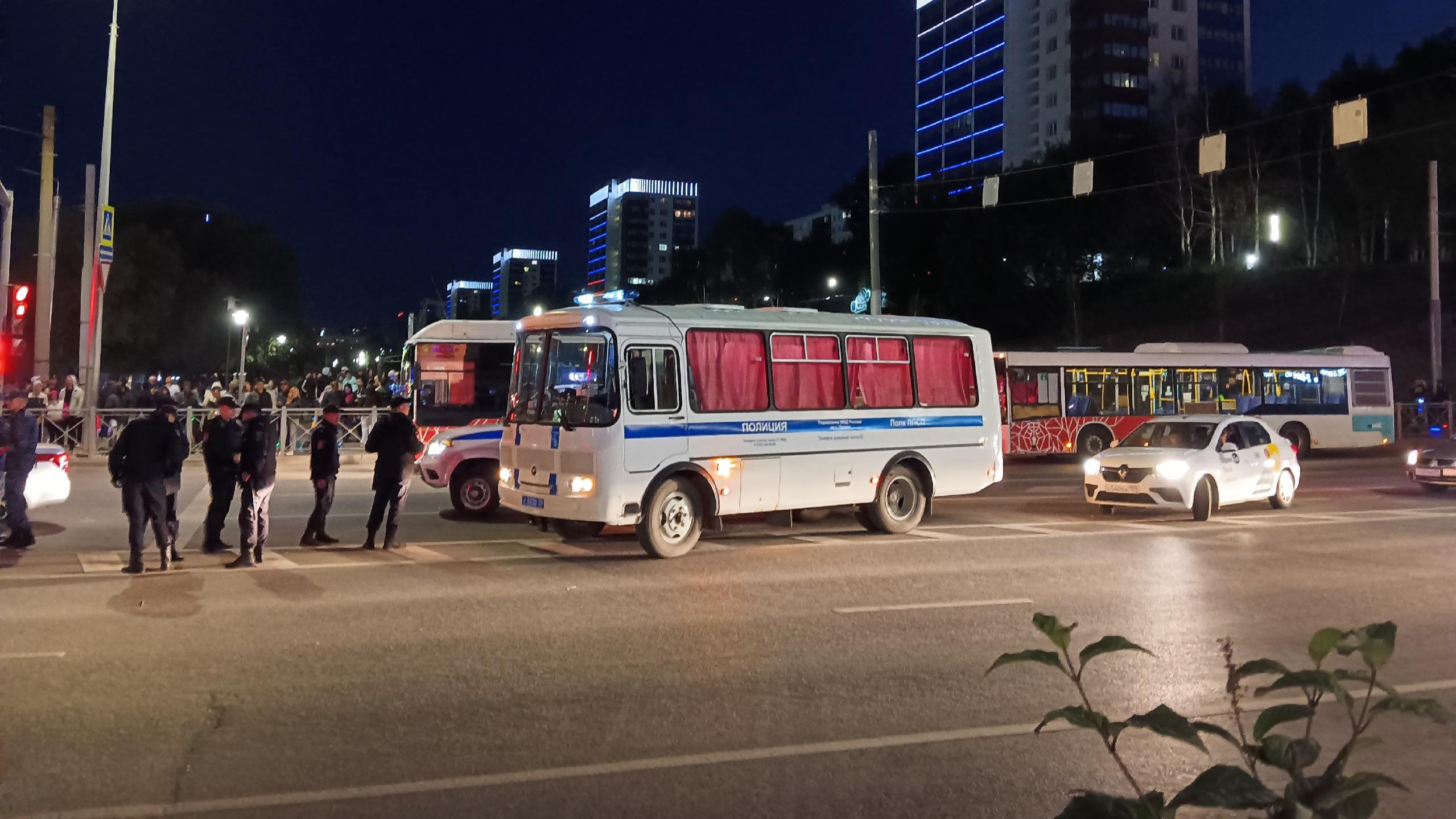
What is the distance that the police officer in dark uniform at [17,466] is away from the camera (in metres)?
13.1

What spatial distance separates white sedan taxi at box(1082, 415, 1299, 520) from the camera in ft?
55.1

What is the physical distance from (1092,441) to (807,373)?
18.9 meters

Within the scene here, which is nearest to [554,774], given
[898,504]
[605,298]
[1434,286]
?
[898,504]

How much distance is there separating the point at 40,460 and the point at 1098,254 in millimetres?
65229

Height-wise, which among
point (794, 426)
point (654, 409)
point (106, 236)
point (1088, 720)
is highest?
point (106, 236)

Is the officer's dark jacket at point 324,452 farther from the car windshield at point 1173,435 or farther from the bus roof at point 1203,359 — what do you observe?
the bus roof at point 1203,359

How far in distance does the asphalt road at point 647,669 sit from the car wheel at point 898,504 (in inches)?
22.7

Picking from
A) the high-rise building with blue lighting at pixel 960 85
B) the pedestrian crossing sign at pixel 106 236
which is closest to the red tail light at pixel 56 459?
the pedestrian crossing sign at pixel 106 236

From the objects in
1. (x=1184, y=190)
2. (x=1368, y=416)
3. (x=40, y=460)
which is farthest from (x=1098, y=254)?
(x=40, y=460)

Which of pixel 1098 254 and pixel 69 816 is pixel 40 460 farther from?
pixel 1098 254

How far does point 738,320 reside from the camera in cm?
1416

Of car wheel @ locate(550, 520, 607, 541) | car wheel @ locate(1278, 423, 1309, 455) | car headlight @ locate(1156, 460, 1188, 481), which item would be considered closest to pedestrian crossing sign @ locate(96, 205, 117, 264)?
car wheel @ locate(550, 520, 607, 541)

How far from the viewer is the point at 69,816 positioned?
5.05 metres

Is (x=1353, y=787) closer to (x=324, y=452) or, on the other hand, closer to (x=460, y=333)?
(x=324, y=452)
